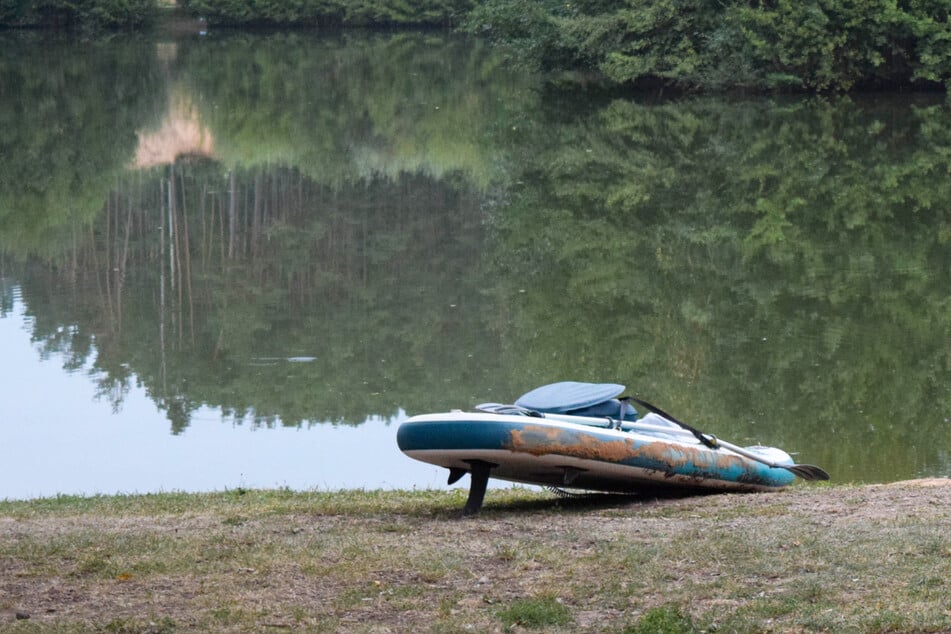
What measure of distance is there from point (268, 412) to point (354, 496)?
4.30m

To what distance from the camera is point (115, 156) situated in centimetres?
3325

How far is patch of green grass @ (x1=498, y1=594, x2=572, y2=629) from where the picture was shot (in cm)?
604

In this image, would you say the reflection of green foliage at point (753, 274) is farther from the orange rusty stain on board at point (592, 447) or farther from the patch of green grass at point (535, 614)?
the patch of green grass at point (535, 614)

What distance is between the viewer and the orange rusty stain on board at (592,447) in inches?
331

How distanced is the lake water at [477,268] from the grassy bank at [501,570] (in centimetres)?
413

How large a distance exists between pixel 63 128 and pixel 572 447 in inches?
1260

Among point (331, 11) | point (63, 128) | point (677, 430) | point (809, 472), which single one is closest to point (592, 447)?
point (677, 430)

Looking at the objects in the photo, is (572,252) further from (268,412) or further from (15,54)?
(15,54)

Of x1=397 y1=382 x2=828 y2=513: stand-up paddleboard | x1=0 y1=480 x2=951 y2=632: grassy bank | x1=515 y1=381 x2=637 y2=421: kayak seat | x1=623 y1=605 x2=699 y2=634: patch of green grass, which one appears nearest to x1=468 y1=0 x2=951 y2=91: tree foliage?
x1=397 y1=382 x2=828 y2=513: stand-up paddleboard

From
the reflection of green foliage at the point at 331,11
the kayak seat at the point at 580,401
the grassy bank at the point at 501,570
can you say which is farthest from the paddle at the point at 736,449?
the reflection of green foliage at the point at 331,11

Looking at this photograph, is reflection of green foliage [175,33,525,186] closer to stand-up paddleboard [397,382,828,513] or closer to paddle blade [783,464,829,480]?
paddle blade [783,464,829,480]

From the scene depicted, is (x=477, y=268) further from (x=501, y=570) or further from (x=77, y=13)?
(x=77, y=13)

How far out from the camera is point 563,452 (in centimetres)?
848

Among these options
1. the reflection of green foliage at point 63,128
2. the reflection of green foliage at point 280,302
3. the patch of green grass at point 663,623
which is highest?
the reflection of green foliage at point 63,128
